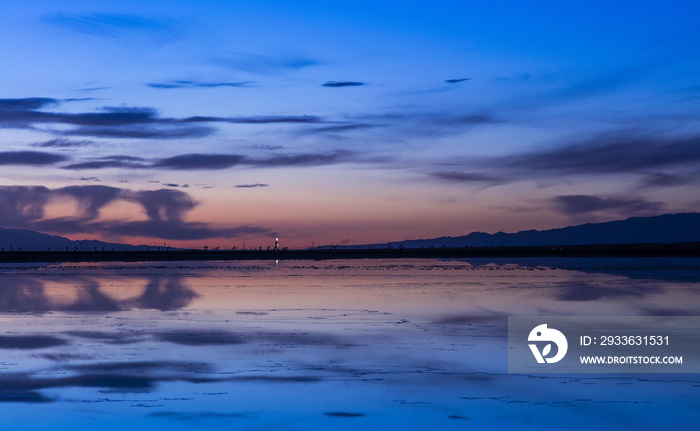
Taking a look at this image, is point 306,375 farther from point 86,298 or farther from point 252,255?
point 252,255

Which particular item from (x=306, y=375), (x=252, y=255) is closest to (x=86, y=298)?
(x=306, y=375)

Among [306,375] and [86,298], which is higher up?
[86,298]

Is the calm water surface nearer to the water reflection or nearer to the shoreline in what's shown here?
the water reflection

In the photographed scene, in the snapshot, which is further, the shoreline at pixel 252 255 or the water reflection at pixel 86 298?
the shoreline at pixel 252 255

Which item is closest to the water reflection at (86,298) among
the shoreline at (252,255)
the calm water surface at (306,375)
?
the calm water surface at (306,375)

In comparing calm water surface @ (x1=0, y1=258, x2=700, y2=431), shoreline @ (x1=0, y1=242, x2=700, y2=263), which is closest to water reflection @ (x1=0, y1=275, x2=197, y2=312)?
calm water surface @ (x1=0, y1=258, x2=700, y2=431)

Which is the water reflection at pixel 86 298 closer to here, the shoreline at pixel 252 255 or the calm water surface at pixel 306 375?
the calm water surface at pixel 306 375

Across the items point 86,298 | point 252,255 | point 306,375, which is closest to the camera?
point 306,375

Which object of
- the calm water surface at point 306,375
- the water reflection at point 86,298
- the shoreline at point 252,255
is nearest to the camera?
the calm water surface at point 306,375

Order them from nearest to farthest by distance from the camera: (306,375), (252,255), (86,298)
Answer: (306,375)
(86,298)
(252,255)

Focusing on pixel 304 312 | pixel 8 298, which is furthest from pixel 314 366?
pixel 8 298

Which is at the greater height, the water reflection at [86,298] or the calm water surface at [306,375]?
the water reflection at [86,298]

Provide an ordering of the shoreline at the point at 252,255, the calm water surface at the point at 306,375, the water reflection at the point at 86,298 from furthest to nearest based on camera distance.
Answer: the shoreline at the point at 252,255 < the water reflection at the point at 86,298 < the calm water surface at the point at 306,375

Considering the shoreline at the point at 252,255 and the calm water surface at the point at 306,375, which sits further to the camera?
the shoreline at the point at 252,255
